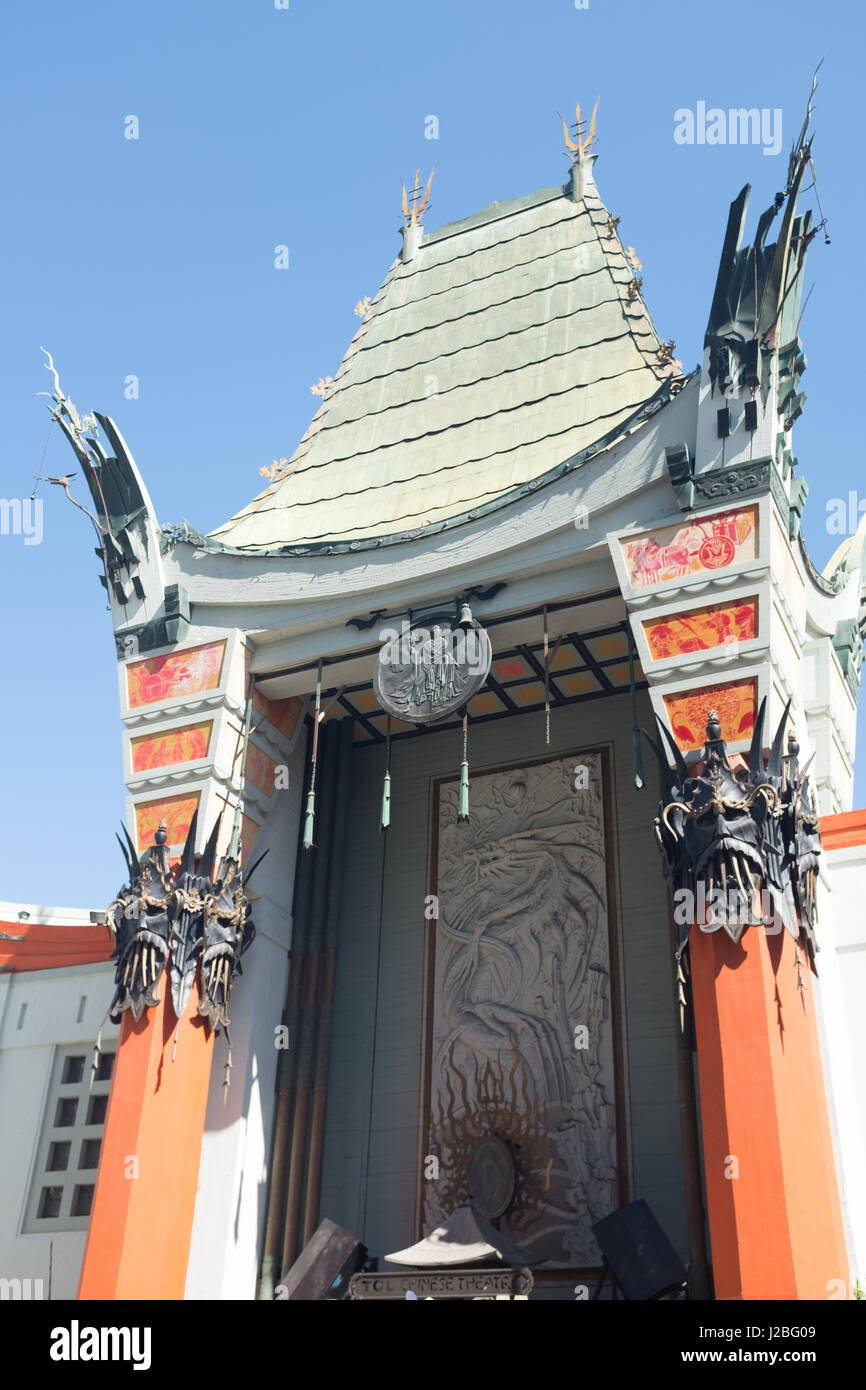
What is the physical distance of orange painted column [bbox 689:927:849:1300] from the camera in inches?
395

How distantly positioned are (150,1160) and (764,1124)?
6.51 meters

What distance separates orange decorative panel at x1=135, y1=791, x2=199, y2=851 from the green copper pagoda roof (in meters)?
3.71

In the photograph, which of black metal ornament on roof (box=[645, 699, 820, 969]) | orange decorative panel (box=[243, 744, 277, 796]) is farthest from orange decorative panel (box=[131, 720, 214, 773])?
black metal ornament on roof (box=[645, 699, 820, 969])

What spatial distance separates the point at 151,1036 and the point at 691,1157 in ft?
19.4

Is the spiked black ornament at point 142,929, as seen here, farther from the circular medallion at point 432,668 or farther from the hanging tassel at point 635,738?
the hanging tassel at point 635,738

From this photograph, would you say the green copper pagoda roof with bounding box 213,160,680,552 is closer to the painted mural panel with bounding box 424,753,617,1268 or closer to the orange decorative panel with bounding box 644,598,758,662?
the orange decorative panel with bounding box 644,598,758,662

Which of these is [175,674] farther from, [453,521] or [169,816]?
[453,521]

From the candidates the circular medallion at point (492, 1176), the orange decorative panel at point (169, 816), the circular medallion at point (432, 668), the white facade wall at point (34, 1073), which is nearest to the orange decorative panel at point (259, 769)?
the orange decorative panel at point (169, 816)

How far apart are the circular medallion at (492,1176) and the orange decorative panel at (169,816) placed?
16.8ft

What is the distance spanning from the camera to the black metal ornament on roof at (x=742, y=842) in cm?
1143

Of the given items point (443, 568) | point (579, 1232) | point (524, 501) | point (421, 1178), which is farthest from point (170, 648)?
point (579, 1232)

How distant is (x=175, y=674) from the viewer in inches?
637

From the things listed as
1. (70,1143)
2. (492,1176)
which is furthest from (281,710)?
(492,1176)

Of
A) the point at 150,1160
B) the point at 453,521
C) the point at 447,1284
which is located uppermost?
the point at 453,521
